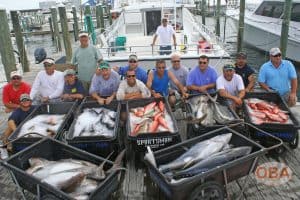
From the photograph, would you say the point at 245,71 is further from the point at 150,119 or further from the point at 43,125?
the point at 43,125

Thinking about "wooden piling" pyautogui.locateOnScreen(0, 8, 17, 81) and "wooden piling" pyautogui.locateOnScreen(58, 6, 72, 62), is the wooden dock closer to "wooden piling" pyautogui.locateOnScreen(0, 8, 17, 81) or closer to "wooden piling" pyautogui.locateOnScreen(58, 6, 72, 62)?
"wooden piling" pyautogui.locateOnScreen(0, 8, 17, 81)

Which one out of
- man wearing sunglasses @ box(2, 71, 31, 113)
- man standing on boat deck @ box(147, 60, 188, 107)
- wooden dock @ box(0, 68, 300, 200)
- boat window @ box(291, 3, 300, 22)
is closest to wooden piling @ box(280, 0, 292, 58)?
boat window @ box(291, 3, 300, 22)

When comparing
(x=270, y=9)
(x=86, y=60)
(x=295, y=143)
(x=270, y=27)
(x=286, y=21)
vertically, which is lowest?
(x=295, y=143)

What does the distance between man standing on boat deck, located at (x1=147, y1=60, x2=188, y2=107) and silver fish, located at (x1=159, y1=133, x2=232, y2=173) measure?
2.11m

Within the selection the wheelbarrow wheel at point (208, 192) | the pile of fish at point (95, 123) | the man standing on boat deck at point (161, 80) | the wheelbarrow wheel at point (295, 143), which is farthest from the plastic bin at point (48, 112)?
the wheelbarrow wheel at point (295, 143)

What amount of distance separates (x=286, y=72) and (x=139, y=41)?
7.37 meters

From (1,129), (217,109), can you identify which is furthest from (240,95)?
(1,129)

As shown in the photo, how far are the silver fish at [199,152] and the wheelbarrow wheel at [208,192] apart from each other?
0.91 ft

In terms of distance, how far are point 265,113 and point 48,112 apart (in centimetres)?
338

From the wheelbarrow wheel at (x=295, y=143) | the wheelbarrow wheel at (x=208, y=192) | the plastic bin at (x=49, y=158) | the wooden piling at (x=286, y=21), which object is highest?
the wooden piling at (x=286, y=21)

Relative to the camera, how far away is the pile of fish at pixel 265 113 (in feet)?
14.7

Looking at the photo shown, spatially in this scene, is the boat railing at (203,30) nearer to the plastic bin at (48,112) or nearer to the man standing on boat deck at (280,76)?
the man standing on boat deck at (280,76)

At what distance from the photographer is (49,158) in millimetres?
3811

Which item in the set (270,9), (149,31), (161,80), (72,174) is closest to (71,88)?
(161,80)
